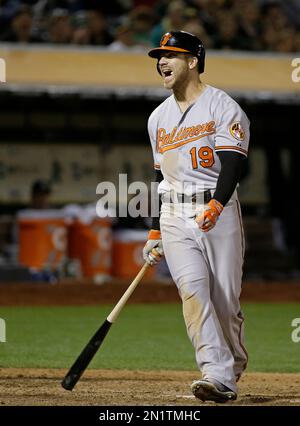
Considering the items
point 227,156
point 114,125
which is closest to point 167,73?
point 227,156

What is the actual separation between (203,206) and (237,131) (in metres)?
0.44

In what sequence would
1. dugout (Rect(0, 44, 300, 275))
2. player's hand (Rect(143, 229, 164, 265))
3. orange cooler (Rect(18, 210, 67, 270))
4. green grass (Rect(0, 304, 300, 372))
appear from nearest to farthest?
player's hand (Rect(143, 229, 164, 265)), green grass (Rect(0, 304, 300, 372)), dugout (Rect(0, 44, 300, 275)), orange cooler (Rect(18, 210, 67, 270))

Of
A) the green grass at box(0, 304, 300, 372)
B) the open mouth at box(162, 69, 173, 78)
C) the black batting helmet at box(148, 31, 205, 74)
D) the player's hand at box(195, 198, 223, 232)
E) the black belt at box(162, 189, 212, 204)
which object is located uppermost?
the black batting helmet at box(148, 31, 205, 74)

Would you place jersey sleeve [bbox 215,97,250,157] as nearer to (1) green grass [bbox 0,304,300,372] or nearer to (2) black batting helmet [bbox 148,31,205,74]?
(2) black batting helmet [bbox 148,31,205,74]

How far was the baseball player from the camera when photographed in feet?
17.2

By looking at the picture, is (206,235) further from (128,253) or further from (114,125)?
(114,125)

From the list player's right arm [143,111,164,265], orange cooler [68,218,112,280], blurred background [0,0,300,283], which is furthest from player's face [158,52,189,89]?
orange cooler [68,218,112,280]

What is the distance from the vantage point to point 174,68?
17.8ft

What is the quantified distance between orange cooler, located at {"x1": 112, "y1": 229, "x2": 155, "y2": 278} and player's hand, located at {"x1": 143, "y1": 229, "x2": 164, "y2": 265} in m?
8.41

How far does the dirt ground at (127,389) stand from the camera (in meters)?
5.45

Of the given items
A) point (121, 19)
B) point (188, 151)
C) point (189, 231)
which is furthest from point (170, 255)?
point (121, 19)

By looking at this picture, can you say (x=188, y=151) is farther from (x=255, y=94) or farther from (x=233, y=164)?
(x=255, y=94)

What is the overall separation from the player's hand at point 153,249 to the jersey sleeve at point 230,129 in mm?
689

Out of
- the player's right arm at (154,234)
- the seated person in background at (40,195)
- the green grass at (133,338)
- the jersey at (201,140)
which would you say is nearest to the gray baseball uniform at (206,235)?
the jersey at (201,140)
